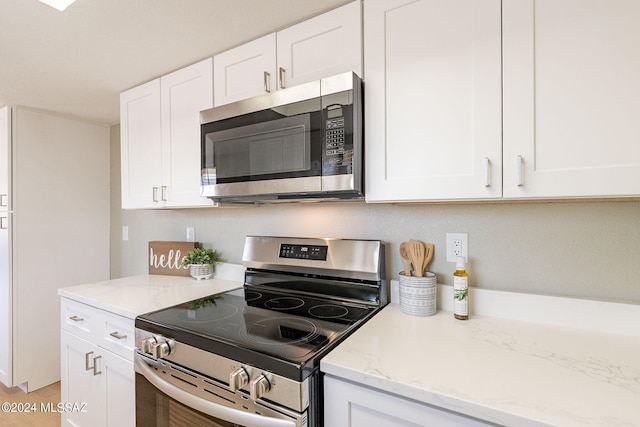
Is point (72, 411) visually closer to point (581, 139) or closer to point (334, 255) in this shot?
point (334, 255)

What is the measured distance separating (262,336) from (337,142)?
0.73 meters

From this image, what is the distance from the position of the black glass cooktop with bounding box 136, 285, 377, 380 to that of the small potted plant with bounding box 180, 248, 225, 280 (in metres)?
0.40

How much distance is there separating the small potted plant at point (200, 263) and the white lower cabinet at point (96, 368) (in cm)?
53

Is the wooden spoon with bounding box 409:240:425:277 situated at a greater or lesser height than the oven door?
lesser

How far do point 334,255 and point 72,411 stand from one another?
5.36 feet

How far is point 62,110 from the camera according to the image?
2449 millimetres

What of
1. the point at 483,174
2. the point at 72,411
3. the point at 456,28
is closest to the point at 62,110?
the point at 72,411

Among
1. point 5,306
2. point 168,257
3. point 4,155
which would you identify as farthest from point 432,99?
point 5,306

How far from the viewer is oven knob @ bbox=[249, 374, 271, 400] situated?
898mm

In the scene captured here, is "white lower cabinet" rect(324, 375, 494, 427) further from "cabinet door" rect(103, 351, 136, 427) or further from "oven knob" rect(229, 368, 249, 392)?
"cabinet door" rect(103, 351, 136, 427)

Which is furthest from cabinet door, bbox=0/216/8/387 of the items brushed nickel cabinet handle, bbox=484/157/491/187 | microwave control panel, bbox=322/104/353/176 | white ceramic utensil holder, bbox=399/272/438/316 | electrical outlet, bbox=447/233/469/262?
brushed nickel cabinet handle, bbox=484/157/491/187

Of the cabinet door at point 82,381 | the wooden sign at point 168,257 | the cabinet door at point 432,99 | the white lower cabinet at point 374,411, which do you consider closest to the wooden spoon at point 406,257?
the cabinet door at point 432,99

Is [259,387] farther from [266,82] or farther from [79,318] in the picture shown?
[79,318]

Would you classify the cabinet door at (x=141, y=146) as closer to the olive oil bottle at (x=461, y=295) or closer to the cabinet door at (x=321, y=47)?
the cabinet door at (x=321, y=47)
